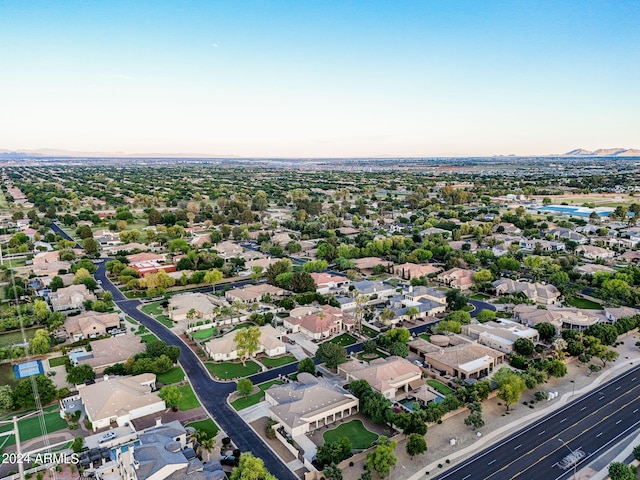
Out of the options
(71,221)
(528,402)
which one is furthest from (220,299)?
(71,221)

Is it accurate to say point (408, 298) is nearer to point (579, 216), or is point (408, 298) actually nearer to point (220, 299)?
point (220, 299)

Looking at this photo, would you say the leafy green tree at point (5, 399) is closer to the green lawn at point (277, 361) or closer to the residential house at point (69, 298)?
the green lawn at point (277, 361)

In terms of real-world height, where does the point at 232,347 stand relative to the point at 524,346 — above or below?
below

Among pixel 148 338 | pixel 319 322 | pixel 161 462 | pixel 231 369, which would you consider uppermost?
pixel 161 462

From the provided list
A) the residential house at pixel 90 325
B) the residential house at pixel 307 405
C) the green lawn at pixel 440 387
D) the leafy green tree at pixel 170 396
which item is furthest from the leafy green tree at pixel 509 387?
the residential house at pixel 90 325

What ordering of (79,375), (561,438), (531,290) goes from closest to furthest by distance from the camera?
1. (561,438)
2. (79,375)
3. (531,290)

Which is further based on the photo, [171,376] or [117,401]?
[171,376]

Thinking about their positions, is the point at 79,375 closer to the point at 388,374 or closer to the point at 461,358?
the point at 388,374

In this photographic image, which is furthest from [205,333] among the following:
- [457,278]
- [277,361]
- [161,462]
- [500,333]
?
[457,278]
